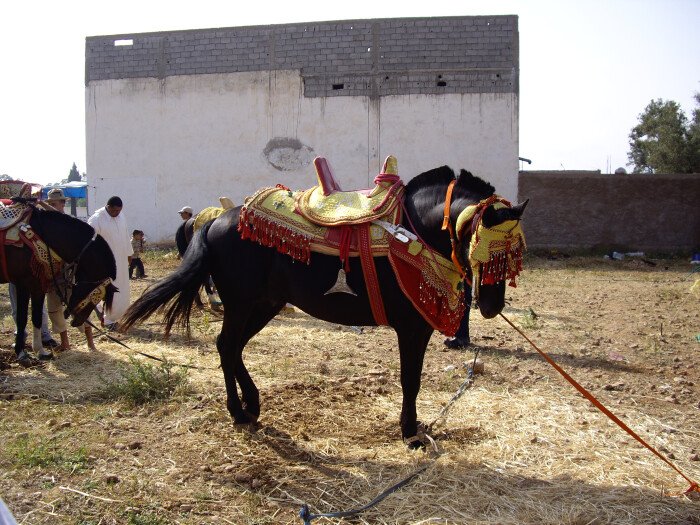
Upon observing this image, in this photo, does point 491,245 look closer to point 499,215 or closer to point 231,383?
point 499,215

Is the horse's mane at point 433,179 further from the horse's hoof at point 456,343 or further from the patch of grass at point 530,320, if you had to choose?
the patch of grass at point 530,320

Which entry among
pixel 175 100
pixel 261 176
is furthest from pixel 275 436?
pixel 175 100

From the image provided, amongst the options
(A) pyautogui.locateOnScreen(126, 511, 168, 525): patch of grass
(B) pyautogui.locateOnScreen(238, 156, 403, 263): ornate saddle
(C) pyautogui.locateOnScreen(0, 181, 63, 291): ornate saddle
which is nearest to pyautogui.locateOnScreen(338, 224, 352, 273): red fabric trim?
(B) pyautogui.locateOnScreen(238, 156, 403, 263): ornate saddle

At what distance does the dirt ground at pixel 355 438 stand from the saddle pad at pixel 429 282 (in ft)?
2.97

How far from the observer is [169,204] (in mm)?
19984

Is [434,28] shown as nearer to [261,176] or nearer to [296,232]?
[261,176]

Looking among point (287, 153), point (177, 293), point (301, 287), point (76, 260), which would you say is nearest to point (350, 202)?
point (301, 287)

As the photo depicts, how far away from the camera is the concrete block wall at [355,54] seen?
18.2 meters

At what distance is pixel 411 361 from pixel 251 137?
654 inches

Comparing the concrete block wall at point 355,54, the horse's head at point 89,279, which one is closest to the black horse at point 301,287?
the horse's head at point 89,279

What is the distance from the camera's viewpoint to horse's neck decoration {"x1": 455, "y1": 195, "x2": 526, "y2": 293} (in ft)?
11.4

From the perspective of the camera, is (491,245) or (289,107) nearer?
(491,245)

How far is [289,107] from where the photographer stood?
63.4ft

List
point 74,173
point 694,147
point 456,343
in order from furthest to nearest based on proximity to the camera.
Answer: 1. point 74,173
2. point 694,147
3. point 456,343
